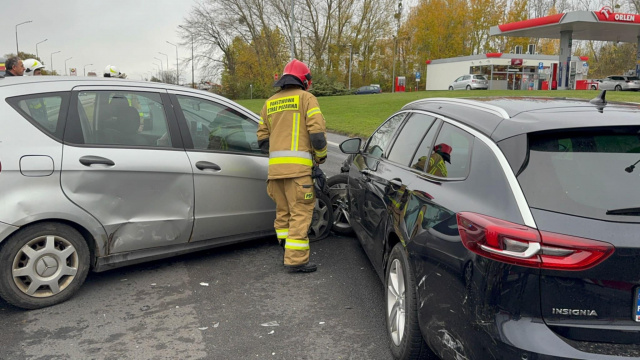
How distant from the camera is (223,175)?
4.66 metres

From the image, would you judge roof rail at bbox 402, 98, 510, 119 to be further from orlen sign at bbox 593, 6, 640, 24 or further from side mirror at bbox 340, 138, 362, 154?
orlen sign at bbox 593, 6, 640, 24

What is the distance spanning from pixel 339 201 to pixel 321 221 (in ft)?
1.06

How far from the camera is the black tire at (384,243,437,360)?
2766mm

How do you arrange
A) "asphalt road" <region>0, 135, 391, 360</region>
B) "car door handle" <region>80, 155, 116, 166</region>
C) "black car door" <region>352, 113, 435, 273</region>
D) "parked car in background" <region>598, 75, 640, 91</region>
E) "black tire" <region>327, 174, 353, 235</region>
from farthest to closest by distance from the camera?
"parked car in background" <region>598, 75, 640, 91</region> → "black tire" <region>327, 174, 353, 235</region> → "car door handle" <region>80, 155, 116, 166</region> → "black car door" <region>352, 113, 435, 273</region> → "asphalt road" <region>0, 135, 391, 360</region>

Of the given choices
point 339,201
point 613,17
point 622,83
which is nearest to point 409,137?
point 339,201

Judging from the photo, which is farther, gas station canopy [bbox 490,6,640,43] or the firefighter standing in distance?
gas station canopy [bbox 490,6,640,43]

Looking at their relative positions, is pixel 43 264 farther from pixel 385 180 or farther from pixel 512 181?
pixel 512 181

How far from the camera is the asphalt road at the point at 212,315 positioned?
3.24 metres

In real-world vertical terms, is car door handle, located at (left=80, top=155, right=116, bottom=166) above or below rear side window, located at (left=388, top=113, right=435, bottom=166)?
below

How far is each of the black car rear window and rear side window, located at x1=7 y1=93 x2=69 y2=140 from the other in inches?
134

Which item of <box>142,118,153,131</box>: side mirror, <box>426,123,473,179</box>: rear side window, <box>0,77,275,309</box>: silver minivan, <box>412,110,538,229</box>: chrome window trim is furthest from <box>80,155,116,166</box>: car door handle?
<box>412,110,538,229</box>: chrome window trim

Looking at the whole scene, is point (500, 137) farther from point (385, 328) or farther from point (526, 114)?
point (385, 328)

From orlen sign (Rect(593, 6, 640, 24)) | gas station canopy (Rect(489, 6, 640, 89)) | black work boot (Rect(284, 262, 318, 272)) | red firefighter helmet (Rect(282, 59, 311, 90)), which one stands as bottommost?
black work boot (Rect(284, 262, 318, 272))

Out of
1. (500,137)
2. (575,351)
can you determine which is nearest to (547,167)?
(500,137)
